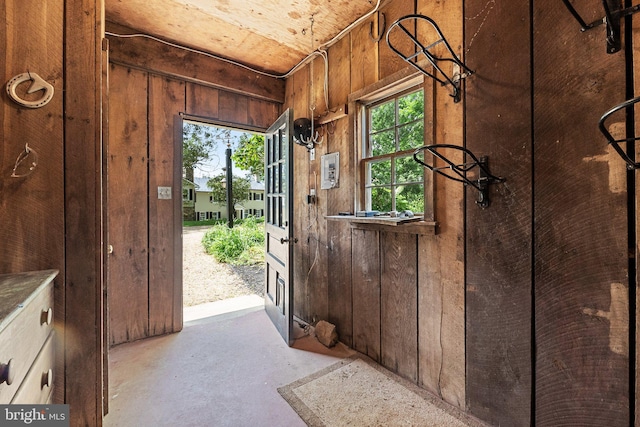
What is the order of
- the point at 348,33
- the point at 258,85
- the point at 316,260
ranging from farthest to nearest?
the point at 258,85
the point at 316,260
the point at 348,33

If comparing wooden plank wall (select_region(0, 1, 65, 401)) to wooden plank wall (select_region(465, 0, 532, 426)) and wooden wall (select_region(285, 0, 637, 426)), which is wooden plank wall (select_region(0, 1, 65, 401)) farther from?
wooden plank wall (select_region(465, 0, 532, 426))

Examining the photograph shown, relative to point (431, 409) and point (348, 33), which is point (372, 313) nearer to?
point (431, 409)

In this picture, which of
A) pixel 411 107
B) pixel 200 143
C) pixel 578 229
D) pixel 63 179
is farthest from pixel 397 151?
pixel 200 143

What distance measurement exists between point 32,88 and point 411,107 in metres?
1.84

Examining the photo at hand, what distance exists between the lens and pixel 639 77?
91 centimetres

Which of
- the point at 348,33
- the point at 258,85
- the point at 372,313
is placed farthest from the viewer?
the point at 258,85

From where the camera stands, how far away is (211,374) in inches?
69.7

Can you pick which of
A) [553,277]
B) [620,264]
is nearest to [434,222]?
[553,277]

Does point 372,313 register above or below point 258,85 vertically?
below

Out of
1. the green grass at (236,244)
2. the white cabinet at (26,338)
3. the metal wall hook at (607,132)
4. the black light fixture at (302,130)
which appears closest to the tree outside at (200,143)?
the green grass at (236,244)

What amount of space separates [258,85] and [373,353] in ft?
8.67

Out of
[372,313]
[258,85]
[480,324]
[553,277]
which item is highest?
[258,85]

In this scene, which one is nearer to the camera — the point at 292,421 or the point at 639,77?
the point at 639,77

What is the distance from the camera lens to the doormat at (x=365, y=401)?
1.36 meters
